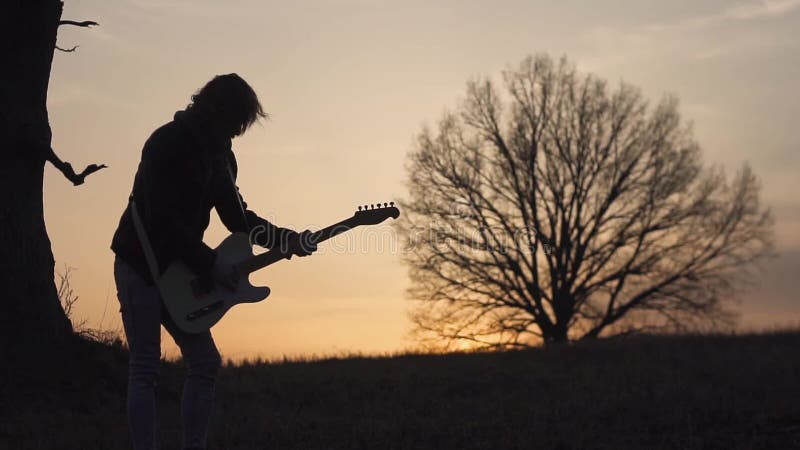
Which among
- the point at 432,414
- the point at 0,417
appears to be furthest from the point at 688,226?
the point at 0,417

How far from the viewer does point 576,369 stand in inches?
438

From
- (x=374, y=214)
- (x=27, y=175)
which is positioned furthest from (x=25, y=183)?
(x=374, y=214)

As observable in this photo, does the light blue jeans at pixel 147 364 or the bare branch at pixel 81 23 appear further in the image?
the bare branch at pixel 81 23

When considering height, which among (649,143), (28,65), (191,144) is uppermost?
(649,143)

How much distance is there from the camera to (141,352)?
4.61 m

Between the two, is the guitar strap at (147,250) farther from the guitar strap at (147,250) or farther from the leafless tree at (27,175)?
the leafless tree at (27,175)

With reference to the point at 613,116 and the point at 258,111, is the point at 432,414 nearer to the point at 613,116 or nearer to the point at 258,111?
the point at 258,111

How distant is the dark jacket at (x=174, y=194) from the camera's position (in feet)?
15.1

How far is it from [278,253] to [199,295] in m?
0.57

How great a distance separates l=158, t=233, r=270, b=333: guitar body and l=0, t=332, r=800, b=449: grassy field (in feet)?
6.27

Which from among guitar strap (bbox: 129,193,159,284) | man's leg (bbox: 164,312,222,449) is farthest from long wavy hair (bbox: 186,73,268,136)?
man's leg (bbox: 164,312,222,449)

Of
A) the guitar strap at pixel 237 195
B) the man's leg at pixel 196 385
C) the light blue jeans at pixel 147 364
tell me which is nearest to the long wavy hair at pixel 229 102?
the guitar strap at pixel 237 195

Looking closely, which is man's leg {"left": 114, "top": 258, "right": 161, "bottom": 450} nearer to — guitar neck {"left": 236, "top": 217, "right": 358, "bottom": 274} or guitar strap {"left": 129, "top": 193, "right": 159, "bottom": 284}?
guitar strap {"left": 129, "top": 193, "right": 159, "bottom": 284}

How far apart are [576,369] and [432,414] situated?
3.63m
